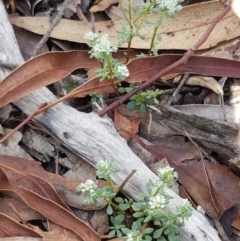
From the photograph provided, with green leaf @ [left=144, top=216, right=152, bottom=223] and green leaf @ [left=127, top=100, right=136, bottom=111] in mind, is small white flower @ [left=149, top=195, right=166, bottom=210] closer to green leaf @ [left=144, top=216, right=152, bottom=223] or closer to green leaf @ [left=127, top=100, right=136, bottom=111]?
green leaf @ [left=144, top=216, right=152, bottom=223]

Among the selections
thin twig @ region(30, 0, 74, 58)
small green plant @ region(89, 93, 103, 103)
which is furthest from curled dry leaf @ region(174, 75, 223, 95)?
thin twig @ region(30, 0, 74, 58)

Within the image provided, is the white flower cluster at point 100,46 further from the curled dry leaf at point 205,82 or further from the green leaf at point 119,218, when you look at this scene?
the green leaf at point 119,218

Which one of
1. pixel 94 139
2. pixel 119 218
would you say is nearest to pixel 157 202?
pixel 119 218

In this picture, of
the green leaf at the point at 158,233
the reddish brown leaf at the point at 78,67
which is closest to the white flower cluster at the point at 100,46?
the reddish brown leaf at the point at 78,67

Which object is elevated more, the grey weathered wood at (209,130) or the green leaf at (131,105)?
the green leaf at (131,105)

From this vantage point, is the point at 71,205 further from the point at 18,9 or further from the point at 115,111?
the point at 18,9
